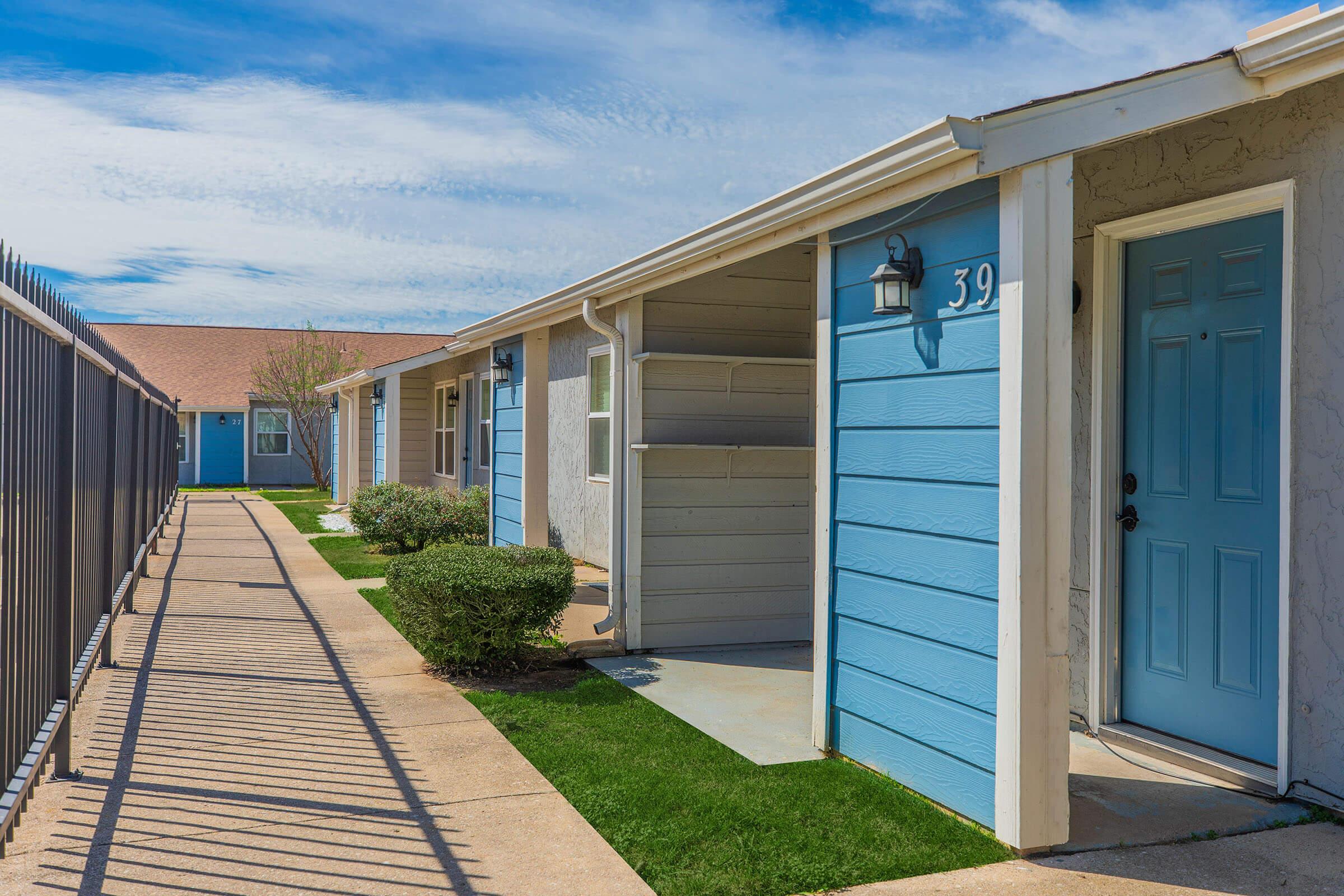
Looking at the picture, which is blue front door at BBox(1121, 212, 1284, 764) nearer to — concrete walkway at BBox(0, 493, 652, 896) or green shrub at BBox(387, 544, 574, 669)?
concrete walkway at BBox(0, 493, 652, 896)

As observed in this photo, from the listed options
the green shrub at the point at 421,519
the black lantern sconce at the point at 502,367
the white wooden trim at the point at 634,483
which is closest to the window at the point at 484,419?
the green shrub at the point at 421,519

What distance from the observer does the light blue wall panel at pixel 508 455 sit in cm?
916

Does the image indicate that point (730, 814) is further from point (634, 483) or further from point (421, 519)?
point (421, 519)

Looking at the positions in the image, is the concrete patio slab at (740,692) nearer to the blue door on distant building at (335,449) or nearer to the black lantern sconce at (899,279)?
the black lantern sconce at (899,279)

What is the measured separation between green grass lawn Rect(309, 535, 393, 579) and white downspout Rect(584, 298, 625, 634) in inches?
166

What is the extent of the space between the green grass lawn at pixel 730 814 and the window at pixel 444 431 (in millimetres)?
11374

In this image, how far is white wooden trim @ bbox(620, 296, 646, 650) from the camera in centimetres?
624

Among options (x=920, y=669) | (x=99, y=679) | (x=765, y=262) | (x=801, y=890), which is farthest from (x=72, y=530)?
(x=765, y=262)

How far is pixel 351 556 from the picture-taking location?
1138 centimetres

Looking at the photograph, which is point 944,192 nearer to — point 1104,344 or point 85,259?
point 1104,344

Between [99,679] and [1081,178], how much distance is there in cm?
564

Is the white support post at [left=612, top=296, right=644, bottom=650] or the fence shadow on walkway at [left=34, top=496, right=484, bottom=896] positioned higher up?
the white support post at [left=612, top=296, right=644, bottom=650]

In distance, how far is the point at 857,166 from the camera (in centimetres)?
369

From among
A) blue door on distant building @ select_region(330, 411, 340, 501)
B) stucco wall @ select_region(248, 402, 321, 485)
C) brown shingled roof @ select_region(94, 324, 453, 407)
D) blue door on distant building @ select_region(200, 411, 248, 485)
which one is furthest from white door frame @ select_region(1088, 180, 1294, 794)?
blue door on distant building @ select_region(200, 411, 248, 485)
